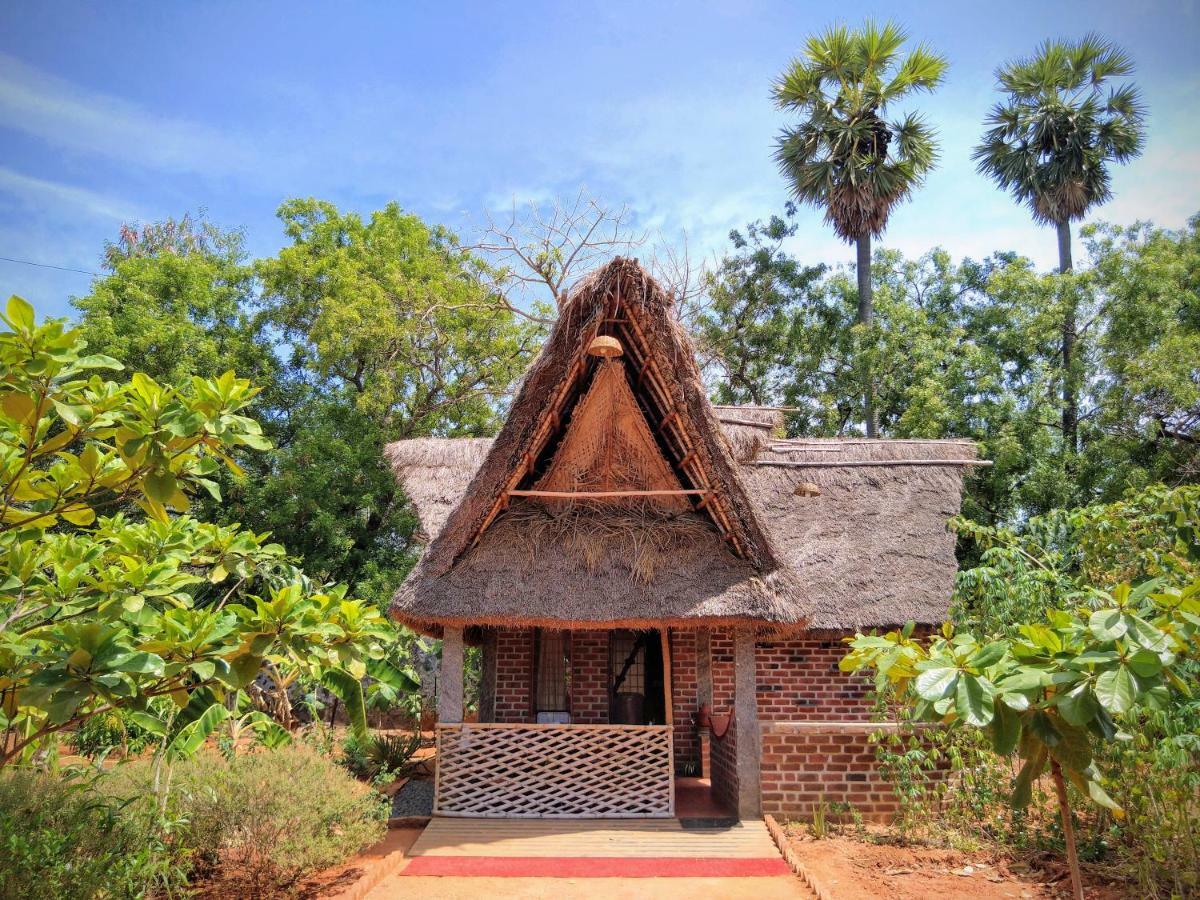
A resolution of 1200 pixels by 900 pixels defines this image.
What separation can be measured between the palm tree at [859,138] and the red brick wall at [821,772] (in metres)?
11.9

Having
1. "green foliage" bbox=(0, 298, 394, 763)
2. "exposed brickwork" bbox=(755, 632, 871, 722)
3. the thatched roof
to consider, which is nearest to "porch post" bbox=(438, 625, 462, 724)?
the thatched roof

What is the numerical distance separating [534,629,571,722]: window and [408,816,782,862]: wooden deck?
3330 millimetres

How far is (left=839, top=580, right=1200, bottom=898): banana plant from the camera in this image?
2746mm

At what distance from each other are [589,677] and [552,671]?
535mm

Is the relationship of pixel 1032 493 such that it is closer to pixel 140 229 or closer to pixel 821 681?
pixel 821 681

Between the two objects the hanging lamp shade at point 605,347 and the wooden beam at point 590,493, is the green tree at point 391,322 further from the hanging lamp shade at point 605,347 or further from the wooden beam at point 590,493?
the hanging lamp shade at point 605,347

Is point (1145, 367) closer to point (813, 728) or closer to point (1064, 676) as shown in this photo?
point (813, 728)

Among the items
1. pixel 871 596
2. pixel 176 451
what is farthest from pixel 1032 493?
pixel 176 451

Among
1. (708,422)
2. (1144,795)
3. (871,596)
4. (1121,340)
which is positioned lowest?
(1144,795)

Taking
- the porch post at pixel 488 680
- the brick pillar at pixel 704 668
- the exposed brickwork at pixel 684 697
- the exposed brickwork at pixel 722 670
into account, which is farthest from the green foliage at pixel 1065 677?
the porch post at pixel 488 680

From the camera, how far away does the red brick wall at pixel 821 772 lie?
7348 millimetres

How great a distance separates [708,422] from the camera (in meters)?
7.65

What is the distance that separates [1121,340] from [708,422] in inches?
443

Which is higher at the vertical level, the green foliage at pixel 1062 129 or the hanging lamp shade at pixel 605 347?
the green foliage at pixel 1062 129
